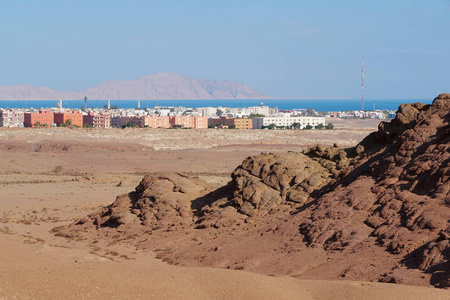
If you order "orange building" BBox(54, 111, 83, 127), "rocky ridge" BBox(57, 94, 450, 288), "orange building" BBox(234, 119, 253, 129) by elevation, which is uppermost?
"rocky ridge" BBox(57, 94, 450, 288)

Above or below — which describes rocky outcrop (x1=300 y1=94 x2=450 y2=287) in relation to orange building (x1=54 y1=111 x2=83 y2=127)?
above

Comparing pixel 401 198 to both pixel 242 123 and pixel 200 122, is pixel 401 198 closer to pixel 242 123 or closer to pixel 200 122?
pixel 200 122

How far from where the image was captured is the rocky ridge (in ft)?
52.3

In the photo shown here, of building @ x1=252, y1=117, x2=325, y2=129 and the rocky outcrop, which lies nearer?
the rocky outcrop

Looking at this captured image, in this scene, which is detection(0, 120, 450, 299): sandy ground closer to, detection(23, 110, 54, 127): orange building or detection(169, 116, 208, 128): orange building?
detection(23, 110, 54, 127): orange building

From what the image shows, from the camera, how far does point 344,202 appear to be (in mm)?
18750

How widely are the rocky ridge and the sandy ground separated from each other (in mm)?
1692

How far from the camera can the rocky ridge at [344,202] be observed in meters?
16.0

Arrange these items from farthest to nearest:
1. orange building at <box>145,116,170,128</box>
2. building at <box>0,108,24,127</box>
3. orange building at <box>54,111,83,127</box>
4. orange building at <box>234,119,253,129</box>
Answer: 1. orange building at <box>234,119,253,129</box>
2. orange building at <box>145,116,170,128</box>
3. orange building at <box>54,111,83,127</box>
4. building at <box>0,108,24,127</box>

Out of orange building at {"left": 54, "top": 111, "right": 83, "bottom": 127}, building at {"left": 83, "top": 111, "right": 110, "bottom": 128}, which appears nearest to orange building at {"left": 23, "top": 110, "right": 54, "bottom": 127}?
orange building at {"left": 54, "top": 111, "right": 83, "bottom": 127}

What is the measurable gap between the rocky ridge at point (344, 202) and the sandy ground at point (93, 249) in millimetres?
1692

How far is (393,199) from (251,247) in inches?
153

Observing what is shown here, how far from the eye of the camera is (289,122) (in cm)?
16662

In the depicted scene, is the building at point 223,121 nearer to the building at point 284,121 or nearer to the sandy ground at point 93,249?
the building at point 284,121
